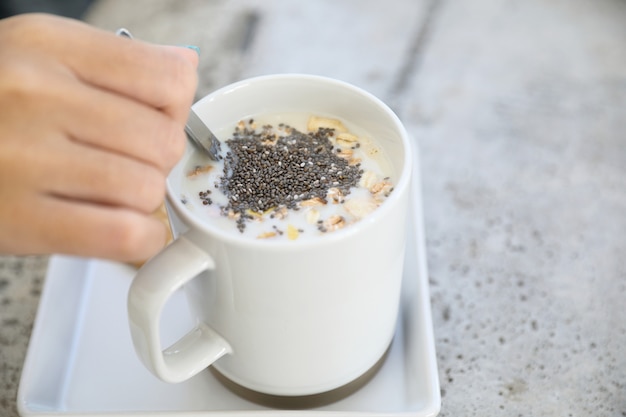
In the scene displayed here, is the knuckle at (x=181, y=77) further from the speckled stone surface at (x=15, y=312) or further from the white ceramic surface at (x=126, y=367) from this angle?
the speckled stone surface at (x=15, y=312)

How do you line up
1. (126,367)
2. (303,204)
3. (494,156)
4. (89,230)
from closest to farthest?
(89,230), (303,204), (126,367), (494,156)

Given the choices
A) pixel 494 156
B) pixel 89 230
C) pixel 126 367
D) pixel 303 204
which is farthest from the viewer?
pixel 494 156

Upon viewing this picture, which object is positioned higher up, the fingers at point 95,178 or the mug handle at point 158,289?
the fingers at point 95,178

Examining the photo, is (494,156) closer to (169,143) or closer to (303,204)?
(303,204)

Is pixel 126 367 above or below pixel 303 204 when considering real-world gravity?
below

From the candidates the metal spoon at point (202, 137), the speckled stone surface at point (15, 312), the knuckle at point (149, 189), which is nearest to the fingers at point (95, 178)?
the knuckle at point (149, 189)

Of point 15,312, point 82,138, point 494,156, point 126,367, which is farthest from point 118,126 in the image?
point 494,156

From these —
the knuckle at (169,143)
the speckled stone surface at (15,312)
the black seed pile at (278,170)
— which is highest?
the knuckle at (169,143)
